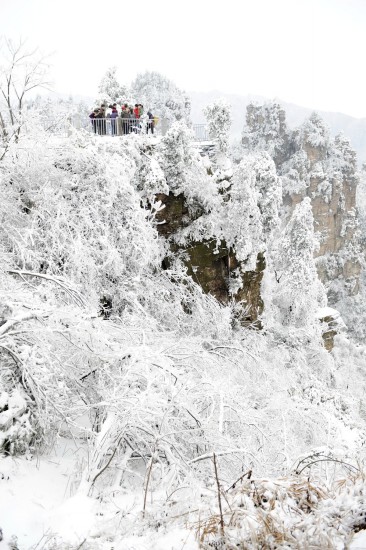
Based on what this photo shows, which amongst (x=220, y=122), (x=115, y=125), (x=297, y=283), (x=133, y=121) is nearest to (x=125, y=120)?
(x=133, y=121)

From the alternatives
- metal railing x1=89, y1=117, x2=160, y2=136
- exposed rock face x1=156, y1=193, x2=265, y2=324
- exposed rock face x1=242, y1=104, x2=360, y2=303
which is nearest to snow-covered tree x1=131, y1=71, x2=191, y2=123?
exposed rock face x1=242, y1=104, x2=360, y2=303

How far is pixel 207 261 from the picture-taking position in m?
13.1

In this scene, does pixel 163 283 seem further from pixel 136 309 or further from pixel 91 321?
pixel 91 321

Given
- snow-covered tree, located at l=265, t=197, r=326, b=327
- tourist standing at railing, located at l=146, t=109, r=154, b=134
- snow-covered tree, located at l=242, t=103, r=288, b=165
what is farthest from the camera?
snow-covered tree, located at l=242, t=103, r=288, b=165

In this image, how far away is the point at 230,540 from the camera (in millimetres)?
2523

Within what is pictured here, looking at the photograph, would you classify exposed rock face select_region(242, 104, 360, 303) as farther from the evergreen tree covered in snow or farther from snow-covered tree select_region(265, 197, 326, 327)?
the evergreen tree covered in snow

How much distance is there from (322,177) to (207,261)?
33.2 meters

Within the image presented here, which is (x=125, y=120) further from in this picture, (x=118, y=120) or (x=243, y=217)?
(x=243, y=217)

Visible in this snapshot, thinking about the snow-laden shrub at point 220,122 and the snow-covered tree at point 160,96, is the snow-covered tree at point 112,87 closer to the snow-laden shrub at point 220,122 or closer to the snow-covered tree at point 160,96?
the snow-laden shrub at point 220,122

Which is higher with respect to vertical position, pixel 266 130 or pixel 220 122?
pixel 266 130

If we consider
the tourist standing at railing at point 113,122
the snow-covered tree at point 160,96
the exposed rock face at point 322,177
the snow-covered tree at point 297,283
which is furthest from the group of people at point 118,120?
the exposed rock face at point 322,177

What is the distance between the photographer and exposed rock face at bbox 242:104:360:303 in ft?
136

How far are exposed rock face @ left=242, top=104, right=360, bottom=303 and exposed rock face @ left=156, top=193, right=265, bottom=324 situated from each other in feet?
93.2

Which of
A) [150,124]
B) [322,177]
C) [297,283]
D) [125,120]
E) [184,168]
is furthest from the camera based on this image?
[322,177]
